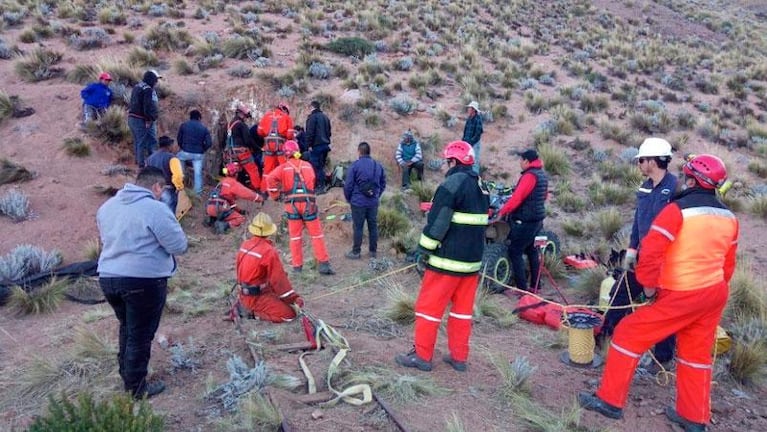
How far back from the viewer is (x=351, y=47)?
65.2ft

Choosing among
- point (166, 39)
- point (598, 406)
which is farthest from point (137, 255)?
point (166, 39)

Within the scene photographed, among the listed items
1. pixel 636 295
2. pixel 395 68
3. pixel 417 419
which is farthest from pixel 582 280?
pixel 395 68

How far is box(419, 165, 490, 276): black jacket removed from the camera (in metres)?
5.32

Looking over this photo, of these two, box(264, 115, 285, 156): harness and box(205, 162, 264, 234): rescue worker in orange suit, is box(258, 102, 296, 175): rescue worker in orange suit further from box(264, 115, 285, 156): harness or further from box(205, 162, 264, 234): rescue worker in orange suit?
box(205, 162, 264, 234): rescue worker in orange suit

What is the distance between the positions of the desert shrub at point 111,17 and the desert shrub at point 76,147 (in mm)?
8448

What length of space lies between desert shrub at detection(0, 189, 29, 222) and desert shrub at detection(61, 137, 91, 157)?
201 centimetres

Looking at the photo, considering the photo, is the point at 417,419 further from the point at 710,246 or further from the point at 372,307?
the point at 372,307

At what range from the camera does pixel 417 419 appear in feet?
15.6

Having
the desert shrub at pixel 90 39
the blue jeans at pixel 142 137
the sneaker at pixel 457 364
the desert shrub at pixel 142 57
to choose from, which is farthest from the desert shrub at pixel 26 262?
the desert shrub at pixel 90 39

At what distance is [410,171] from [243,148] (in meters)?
3.84

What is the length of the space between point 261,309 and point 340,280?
249cm

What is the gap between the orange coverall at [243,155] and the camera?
1258 centimetres

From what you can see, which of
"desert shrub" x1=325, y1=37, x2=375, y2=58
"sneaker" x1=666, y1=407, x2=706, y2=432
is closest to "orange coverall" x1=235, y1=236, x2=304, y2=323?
"sneaker" x1=666, y1=407, x2=706, y2=432

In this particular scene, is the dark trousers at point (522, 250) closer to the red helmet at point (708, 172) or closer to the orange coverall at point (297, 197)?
the orange coverall at point (297, 197)
